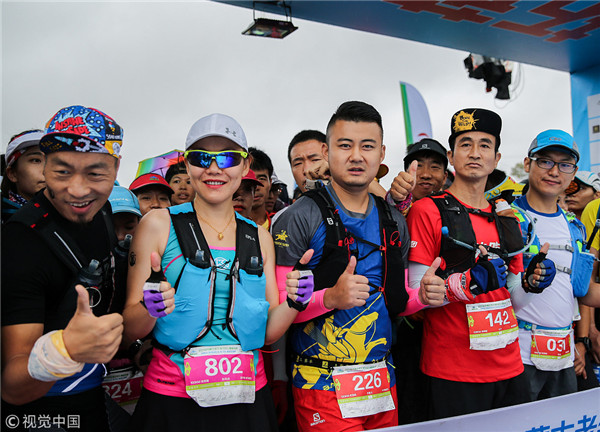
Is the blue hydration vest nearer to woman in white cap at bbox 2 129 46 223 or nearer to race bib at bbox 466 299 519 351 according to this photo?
race bib at bbox 466 299 519 351

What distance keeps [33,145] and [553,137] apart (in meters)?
3.43

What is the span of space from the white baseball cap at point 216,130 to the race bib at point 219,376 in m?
0.96

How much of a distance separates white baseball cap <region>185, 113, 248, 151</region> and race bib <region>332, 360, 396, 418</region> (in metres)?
1.25

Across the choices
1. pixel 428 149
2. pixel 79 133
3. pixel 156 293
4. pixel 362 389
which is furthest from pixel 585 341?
pixel 79 133

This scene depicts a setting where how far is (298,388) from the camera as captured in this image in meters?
2.36

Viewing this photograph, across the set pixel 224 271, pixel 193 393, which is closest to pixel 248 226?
pixel 224 271

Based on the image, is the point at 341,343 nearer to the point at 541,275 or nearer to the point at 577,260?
the point at 541,275

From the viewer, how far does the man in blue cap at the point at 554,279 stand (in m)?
3.01

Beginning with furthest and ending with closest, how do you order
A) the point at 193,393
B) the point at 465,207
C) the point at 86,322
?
1. the point at 465,207
2. the point at 193,393
3. the point at 86,322

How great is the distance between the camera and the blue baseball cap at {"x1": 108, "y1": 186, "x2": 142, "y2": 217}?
277cm

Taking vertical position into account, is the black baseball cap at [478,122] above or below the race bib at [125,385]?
above

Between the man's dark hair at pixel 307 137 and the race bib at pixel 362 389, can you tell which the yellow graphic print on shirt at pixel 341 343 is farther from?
the man's dark hair at pixel 307 137

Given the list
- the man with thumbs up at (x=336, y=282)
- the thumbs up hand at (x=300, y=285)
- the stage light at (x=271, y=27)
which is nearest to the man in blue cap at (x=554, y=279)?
the man with thumbs up at (x=336, y=282)

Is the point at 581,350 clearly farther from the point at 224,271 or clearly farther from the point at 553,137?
the point at 224,271
